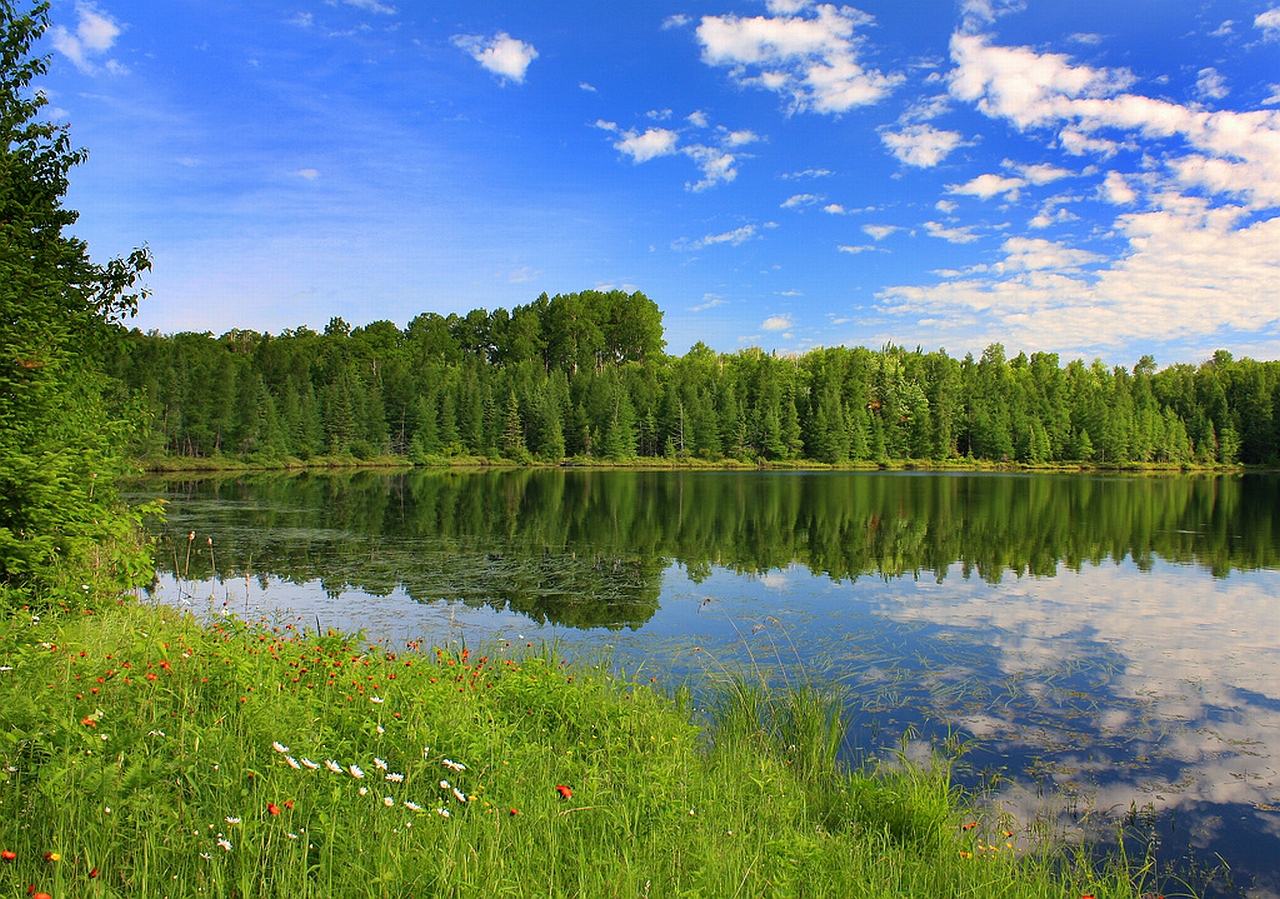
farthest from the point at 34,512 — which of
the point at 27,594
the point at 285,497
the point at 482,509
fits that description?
the point at 285,497

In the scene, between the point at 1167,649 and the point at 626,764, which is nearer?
the point at 626,764

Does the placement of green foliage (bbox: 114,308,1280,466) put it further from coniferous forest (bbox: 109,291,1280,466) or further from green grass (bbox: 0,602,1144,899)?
green grass (bbox: 0,602,1144,899)

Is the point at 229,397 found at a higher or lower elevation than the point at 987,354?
lower

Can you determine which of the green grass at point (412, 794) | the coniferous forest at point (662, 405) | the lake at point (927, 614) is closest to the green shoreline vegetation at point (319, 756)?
the green grass at point (412, 794)

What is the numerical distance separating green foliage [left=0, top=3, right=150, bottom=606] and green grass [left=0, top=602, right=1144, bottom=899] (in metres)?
1.40

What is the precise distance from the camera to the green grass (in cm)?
373

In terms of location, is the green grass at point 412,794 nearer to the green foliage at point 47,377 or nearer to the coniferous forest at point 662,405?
the green foliage at point 47,377

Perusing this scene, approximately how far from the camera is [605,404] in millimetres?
90188

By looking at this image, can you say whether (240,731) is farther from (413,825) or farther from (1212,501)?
(1212,501)

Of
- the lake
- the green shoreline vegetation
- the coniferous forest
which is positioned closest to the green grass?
the green shoreline vegetation

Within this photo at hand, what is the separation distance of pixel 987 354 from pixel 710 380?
160 feet

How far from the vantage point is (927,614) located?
14.7 meters

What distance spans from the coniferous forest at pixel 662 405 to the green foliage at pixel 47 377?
68.6 m

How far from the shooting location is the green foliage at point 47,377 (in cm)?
791
